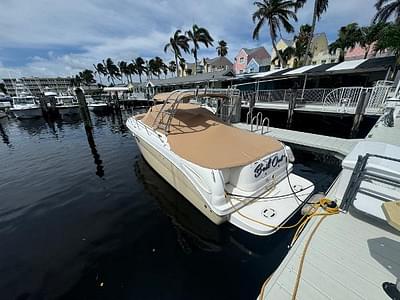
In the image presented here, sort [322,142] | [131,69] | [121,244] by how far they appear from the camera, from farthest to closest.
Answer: [131,69], [322,142], [121,244]

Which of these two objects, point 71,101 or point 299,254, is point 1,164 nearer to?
point 299,254

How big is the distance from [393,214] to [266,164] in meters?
2.16

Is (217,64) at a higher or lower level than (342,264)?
higher

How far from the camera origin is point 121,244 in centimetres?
382

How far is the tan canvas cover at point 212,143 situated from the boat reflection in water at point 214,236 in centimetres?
151

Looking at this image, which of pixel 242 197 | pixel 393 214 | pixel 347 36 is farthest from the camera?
pixel 347 36

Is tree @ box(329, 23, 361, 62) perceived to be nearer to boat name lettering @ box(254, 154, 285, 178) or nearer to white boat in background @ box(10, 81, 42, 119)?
boat name lettering @ box(254, 154, 285, 178)

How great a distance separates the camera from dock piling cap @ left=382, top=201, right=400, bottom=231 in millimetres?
1754

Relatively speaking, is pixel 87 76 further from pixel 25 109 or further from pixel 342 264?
pixel 342 264

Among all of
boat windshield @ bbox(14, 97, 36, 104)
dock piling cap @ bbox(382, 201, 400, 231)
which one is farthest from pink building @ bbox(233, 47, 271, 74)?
dock piling cap @ bbox(382, 201, 400, 231)

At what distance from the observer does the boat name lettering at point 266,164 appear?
3758mm

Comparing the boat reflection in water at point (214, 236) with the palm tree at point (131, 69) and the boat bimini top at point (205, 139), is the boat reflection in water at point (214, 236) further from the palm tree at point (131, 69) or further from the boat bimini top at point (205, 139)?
the palm tree at point (131, 69)

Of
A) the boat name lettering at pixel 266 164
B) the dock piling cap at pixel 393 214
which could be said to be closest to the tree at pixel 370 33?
the boat name lettering at pixel 266 164

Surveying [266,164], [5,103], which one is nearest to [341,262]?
[266,164]
